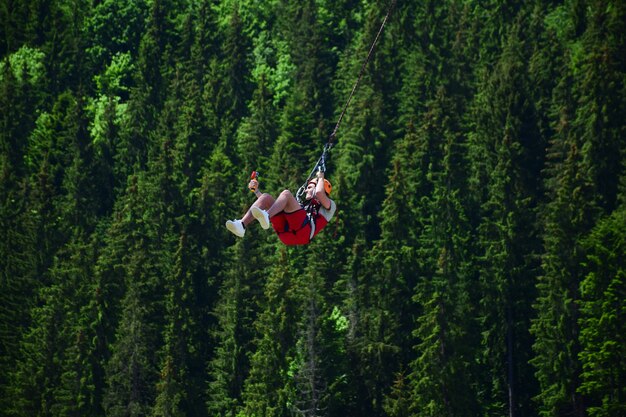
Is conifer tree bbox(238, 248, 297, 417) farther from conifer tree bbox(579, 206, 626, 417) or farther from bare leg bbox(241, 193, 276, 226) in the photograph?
bare leg bbox(241, 193, 276, 226)

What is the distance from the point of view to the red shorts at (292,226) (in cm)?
2769

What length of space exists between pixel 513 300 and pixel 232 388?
15.4m

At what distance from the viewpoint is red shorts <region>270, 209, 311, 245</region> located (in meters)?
27.7

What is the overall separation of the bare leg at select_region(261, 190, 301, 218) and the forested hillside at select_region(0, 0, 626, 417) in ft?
141

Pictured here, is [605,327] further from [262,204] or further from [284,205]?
[262,204]

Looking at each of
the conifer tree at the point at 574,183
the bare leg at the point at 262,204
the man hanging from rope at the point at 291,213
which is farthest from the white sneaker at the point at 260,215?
the conifer tree at the point at 574,183

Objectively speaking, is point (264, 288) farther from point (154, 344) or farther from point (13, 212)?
point (13, 212)

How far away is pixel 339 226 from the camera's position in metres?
81.5

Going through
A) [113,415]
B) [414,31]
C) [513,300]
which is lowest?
[113,415]

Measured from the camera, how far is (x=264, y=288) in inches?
3081

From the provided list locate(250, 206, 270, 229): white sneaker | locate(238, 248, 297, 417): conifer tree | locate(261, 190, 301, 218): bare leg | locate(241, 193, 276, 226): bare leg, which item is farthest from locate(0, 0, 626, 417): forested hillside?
locate(250, 206, 270, 229): white sneaker

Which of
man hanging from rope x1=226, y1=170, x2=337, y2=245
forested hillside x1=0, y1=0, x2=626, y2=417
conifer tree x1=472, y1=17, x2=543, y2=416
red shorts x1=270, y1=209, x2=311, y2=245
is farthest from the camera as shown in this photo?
conifer tree x1=472, y1=17, x2=543, y2=416

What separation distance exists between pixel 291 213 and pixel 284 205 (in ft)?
1.66

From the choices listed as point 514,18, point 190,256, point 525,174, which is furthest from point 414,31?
point 190,256
